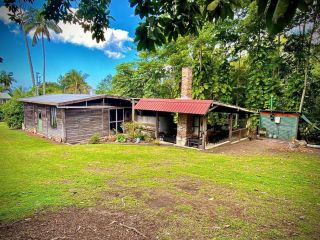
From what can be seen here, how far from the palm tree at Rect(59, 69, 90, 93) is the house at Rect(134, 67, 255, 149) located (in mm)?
33328

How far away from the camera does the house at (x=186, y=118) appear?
45.1 feet

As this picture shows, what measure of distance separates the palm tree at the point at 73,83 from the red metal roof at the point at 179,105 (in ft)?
113

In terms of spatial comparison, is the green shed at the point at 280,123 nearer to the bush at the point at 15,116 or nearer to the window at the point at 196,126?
the window at the point at 196,126

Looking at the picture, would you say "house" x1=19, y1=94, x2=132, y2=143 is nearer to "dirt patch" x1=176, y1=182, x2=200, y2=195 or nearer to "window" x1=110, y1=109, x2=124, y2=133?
"window" x1=110, y1=109, x2=124, y2=133

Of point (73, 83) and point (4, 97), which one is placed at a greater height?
point (73, 83)

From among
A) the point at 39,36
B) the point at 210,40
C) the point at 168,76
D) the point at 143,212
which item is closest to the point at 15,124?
the point at 39,36

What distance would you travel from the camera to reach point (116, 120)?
63.1 feet

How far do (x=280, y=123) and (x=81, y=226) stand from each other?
17336mm

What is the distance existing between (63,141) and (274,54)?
1944cm

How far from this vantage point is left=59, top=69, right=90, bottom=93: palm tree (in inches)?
1868

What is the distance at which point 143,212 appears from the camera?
17.6 ft

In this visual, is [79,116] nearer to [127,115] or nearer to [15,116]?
[127,115]

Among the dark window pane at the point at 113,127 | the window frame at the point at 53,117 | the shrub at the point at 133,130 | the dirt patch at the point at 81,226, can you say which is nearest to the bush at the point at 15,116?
the window frame at the point at 53,117

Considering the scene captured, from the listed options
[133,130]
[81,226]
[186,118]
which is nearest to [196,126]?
[186,118]
